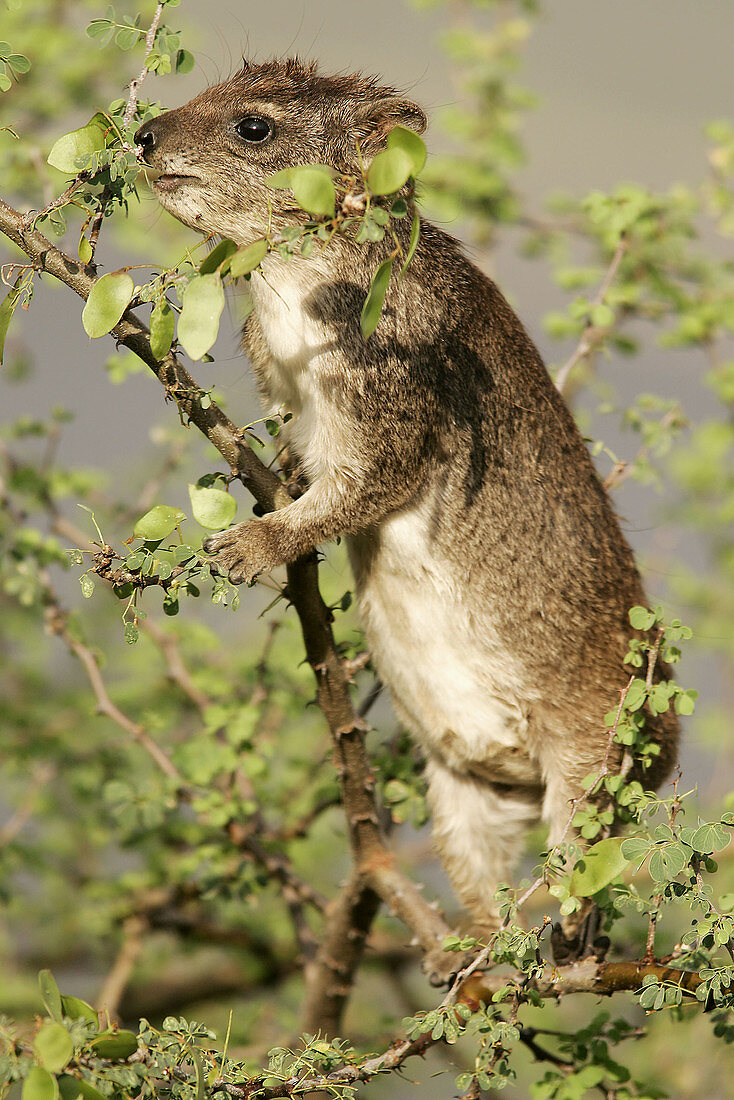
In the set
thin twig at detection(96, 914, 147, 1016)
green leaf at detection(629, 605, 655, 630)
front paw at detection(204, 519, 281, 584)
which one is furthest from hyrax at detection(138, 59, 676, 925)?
thin twig at detection(96, 914, 147, 1016)

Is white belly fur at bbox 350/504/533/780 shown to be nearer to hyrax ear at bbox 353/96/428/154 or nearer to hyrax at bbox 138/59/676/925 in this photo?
hyrax at bbox 138/59/676/925

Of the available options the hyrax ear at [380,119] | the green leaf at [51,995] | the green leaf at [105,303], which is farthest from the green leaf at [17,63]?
the green leaf at [51,995]

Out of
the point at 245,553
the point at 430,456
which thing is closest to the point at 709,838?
the point at 245,553

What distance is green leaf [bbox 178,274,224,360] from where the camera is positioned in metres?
1.47

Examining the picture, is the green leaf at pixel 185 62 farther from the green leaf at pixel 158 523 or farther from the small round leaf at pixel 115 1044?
the small round leaf at pixel 115 1044

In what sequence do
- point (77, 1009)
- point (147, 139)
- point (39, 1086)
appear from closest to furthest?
point (39, 1086) < point (77, 1009) < point (147, 139)

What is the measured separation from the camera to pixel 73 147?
5.47 feet

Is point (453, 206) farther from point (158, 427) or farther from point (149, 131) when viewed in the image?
point (149, 131)

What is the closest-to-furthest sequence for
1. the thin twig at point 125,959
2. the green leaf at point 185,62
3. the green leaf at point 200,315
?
the green leaf at point 200,315 → the green leaf at point 185,62 → the thin twig at point 125,959

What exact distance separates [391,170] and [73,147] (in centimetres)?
56

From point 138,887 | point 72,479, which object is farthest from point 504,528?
point 138,887

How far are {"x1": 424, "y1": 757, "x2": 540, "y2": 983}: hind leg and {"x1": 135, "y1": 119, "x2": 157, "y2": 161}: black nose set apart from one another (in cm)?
161

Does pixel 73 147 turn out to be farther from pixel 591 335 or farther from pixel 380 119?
pixel 591 335

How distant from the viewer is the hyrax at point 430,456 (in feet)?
7.84
